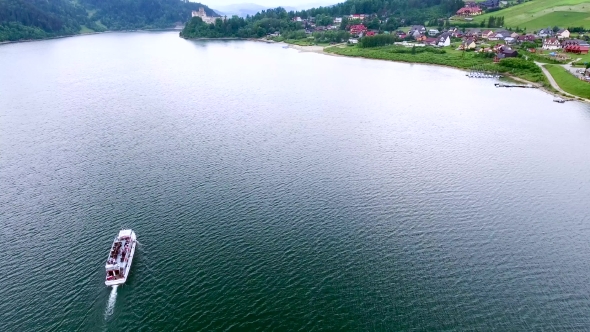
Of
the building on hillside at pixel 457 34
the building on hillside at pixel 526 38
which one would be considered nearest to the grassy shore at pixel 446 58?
the building on hillside at pixel 457 34

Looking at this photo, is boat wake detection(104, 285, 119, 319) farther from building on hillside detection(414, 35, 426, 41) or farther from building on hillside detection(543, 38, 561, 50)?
building on hillside detection(414, 35, 426, 41)

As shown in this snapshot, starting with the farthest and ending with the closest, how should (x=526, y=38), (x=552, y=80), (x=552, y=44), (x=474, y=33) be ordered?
(x=474, y=33)
(x=526, y=38)
(x=552, y=44)
(x=552, y=80)

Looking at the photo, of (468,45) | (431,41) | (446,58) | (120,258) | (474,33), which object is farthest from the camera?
(474,33)

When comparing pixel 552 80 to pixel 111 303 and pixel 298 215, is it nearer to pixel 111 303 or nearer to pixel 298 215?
pixel 298 215

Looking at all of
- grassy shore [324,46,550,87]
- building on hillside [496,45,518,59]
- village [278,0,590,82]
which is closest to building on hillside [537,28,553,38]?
village [278,0,590,82]

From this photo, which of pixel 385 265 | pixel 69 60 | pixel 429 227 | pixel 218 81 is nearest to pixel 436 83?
pixel 218 81

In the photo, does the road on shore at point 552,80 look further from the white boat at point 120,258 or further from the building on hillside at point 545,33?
the white boat at point 120,258

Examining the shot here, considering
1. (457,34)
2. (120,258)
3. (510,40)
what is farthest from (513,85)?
(120,258)
